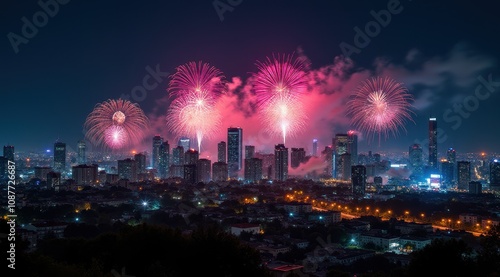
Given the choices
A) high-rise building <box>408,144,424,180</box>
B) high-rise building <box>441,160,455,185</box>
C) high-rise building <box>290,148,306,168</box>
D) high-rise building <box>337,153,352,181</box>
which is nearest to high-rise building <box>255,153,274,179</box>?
high-rise building <box>290,148,306,168</box>

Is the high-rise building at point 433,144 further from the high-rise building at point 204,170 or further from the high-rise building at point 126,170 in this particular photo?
the high-rise building at point 126,170

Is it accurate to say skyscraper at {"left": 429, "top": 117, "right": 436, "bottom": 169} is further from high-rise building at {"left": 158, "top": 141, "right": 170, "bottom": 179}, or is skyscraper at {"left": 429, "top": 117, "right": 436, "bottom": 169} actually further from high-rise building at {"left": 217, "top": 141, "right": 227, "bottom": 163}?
high-rise building at {"left": 158, "top": 141, "right": 170, "bottom": 179}

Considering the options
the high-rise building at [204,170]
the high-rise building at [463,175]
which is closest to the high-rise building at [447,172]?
the high-rise building at [463,175]

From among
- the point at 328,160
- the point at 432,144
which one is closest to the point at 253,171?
the point at 328,160

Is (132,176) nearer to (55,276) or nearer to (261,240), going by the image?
(261,240)

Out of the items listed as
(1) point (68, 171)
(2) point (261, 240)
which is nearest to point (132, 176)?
(1) point (68, 171)

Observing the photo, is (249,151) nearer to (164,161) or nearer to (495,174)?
(164,161)
